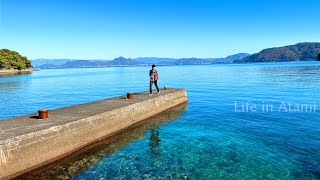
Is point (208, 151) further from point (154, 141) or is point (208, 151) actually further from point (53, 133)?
point (53, 133)

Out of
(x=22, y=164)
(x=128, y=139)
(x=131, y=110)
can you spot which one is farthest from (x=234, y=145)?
(x=22, y=164)

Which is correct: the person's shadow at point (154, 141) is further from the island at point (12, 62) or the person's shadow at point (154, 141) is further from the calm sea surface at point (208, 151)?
the island at point (12, 62)

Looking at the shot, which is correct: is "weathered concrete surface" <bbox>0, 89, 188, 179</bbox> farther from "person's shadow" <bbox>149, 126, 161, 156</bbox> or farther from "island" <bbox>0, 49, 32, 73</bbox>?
"island" <bbox>0, 49, 32, 73</bbox>

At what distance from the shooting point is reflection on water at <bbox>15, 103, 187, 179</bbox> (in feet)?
34.0

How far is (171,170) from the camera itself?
10.6m

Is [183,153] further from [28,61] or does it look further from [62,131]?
[28,61]

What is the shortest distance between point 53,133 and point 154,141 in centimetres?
573

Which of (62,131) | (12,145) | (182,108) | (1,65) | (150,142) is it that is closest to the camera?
(12,145)

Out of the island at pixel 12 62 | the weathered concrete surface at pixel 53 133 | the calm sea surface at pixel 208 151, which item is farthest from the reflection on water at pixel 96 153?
the island at pixel 12 62

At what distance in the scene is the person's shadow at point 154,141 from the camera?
13.0 m

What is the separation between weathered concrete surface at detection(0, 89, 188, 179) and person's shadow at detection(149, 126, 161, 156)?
6.78ft

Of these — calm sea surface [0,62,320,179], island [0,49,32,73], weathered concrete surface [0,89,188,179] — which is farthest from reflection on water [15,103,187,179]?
island [0,49,32,73]

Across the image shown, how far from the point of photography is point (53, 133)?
11672mm

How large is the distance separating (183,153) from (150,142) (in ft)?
8.70
